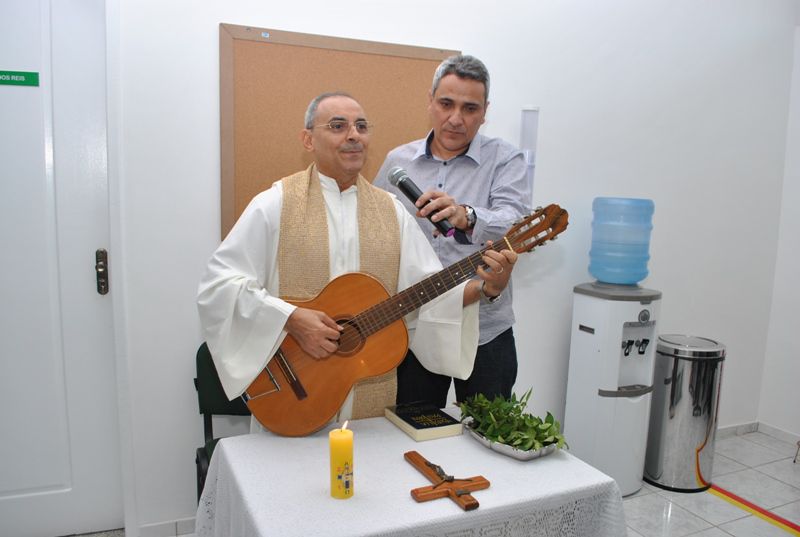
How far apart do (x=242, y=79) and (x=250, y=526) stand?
185cm

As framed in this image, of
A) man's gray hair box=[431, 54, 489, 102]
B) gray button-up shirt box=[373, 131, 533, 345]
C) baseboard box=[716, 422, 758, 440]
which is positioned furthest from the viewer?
baseboard box=[716, 422, 758, 440]

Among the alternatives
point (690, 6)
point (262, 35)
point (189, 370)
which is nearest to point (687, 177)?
point (690, 6)

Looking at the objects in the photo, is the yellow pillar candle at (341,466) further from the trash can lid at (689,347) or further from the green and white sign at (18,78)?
the trash can lid at (689,347)

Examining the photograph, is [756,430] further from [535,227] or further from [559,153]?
[535,227]

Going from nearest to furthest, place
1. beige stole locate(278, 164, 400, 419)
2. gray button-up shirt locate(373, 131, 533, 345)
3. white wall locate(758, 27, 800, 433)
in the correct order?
beige stole locate(278, 164, 400, 419) → gray button-up shirt locate(373, 131, 533, 345) → white wall locate(758, 27, 800, 433)

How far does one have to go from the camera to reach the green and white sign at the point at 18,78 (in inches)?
93.9

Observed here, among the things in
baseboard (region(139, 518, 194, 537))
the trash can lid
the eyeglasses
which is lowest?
baseboard (region(139, 518, 194, 537))

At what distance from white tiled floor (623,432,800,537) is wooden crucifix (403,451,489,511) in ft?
6.11

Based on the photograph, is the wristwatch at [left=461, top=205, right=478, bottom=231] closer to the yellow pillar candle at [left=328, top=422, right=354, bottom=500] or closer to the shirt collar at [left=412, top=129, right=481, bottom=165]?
the shirt collar at [left=412, top=129, right=481, bottom=165]

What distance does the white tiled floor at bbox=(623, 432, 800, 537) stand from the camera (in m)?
2.89

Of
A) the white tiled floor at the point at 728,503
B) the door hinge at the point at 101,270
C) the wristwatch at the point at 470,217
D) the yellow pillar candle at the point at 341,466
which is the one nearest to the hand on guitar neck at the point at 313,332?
the yellow pillar candle at the point at 341,466

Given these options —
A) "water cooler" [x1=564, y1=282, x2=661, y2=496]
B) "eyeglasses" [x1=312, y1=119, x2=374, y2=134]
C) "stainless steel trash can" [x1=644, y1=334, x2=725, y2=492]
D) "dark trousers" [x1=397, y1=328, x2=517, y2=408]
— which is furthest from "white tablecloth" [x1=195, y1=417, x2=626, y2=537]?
"stainless steel trash can" [x1=644, y1=334, x2=725, y2=492]

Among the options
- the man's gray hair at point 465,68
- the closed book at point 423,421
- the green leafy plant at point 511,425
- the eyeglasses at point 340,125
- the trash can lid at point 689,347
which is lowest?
the trash can lid at point 689,347

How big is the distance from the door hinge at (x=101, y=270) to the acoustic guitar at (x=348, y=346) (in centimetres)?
125
